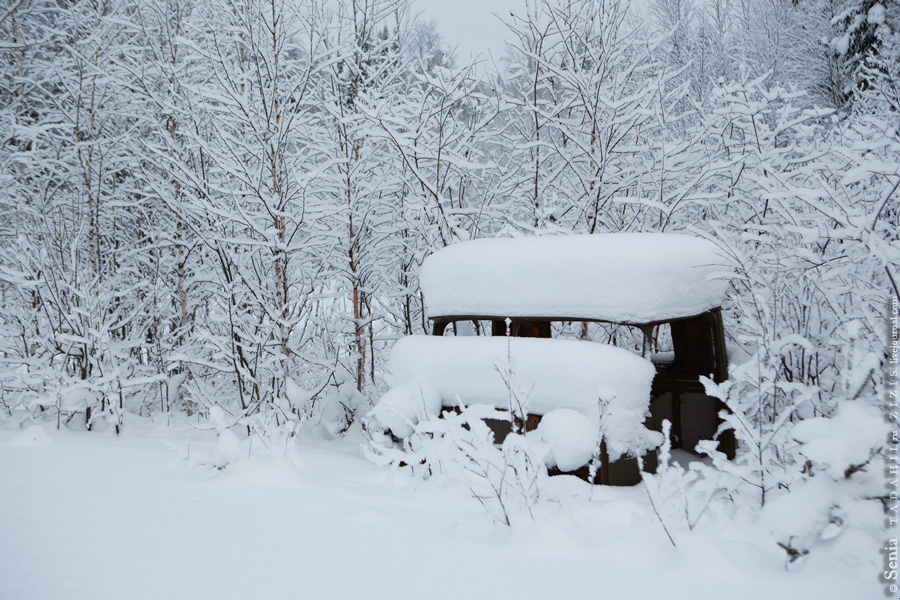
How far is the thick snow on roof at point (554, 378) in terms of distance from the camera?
261cm

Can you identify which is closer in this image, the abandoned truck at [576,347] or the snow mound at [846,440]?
the snow mound at [846,440]

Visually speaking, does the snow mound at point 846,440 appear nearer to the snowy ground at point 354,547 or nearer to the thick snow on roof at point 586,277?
the snowy ground at point 354,547

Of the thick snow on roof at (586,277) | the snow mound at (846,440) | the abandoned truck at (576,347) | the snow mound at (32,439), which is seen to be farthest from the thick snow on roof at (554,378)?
the snow mound at (32,439)

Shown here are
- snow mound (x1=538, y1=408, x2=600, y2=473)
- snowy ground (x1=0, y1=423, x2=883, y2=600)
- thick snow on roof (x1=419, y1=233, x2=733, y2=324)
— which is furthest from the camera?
thick snow on roof (x1=419, y1=233, x2=733, y2=324)

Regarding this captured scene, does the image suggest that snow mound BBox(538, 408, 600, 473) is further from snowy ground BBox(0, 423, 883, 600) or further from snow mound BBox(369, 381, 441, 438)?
snow mound BBox(369, 381, 441, 438)

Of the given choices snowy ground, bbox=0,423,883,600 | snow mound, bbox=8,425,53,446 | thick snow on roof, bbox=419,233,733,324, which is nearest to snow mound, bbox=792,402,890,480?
snowy ground, bbox=0,423,883,600

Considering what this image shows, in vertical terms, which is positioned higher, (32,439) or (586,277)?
(586,277)

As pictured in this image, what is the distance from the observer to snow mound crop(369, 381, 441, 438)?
2.96 metres

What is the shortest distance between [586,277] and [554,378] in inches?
22.4

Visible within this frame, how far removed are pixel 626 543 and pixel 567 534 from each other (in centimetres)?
19

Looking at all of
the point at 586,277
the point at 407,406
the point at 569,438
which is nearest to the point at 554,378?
the point at 569,438

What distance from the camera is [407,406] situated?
117 inches

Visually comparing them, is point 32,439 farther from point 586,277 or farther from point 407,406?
point 586,277

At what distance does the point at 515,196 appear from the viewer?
577cm
